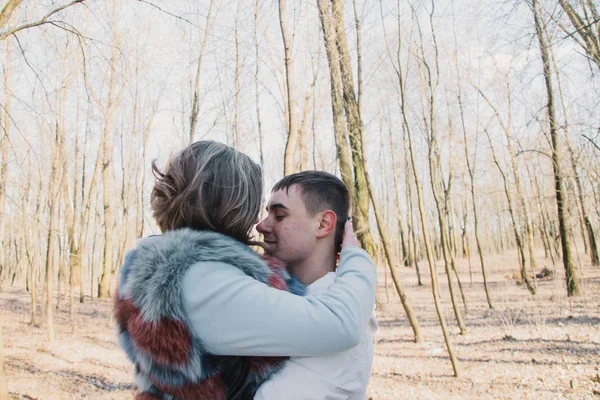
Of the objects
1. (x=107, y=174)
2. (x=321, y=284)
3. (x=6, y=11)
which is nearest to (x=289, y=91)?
(x=6, y=11)

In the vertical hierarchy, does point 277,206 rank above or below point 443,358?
above

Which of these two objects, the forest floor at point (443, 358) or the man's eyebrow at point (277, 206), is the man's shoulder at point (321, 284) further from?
the forest floor at point (443, 358)

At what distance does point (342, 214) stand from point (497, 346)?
6.69 m

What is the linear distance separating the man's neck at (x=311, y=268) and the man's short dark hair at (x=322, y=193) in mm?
103

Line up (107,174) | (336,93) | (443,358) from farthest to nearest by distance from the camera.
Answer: (107,174) < (336,93) < (443,358)

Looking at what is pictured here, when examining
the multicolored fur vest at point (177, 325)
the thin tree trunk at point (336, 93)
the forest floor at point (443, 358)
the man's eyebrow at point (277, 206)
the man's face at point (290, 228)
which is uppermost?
the thin tree trunk at point (336, 93)

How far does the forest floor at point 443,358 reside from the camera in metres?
5.21

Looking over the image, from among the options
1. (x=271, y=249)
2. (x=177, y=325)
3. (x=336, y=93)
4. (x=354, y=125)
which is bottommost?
(x=177, y=325)

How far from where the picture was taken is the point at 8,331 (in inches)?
386

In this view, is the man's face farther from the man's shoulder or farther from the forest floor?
the forest floor

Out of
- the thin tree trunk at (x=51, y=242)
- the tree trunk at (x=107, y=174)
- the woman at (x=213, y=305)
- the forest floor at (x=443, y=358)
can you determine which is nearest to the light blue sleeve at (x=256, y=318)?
the woman at (x=213, y=305)

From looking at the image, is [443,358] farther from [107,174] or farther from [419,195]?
[107,174]

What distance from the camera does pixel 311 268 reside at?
5.10ft

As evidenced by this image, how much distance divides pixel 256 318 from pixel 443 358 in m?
6.52
